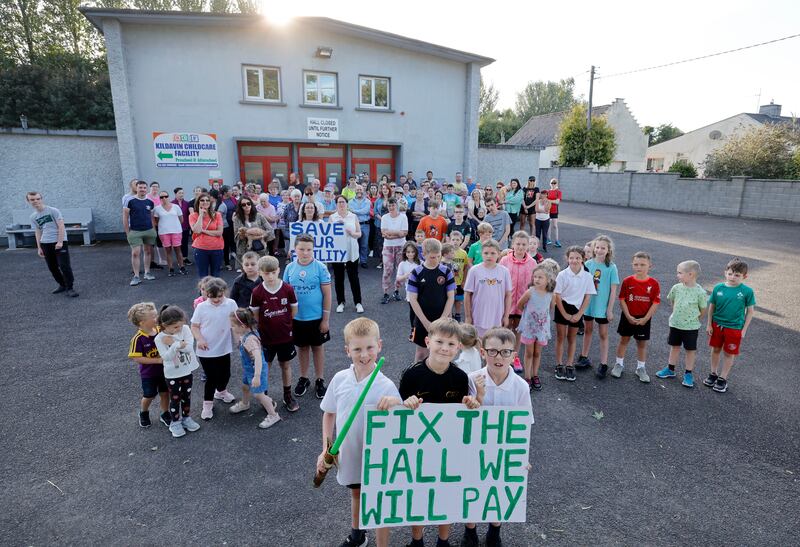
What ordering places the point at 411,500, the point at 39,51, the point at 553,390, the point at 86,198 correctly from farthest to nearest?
the point at 39,51
the point at 86,198
the point at 553,390
the point at 411,500

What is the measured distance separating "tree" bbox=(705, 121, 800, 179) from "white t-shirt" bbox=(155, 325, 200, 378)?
27.7 metres

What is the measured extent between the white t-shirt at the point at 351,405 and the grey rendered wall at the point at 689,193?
24041 mm

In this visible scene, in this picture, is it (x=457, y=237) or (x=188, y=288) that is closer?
(x=457, y=237)

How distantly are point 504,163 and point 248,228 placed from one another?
13.9 metres

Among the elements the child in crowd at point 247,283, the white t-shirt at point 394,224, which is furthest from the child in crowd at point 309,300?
the white t-shirt at point 394,224

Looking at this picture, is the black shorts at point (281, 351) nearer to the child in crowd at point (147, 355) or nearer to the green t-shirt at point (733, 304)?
the child in crowd at point (147, 355)

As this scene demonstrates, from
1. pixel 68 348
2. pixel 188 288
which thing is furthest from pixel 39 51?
pixel 68 348

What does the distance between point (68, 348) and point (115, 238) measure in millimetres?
10309

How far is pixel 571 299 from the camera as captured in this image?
550 cm

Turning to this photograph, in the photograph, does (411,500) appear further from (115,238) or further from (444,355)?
(115,238)

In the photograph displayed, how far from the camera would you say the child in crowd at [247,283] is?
15.8ft

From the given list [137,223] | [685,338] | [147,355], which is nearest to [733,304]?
[685,338]

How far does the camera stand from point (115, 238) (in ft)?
49.7

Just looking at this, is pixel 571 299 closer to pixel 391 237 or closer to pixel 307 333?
pixel 307 333
